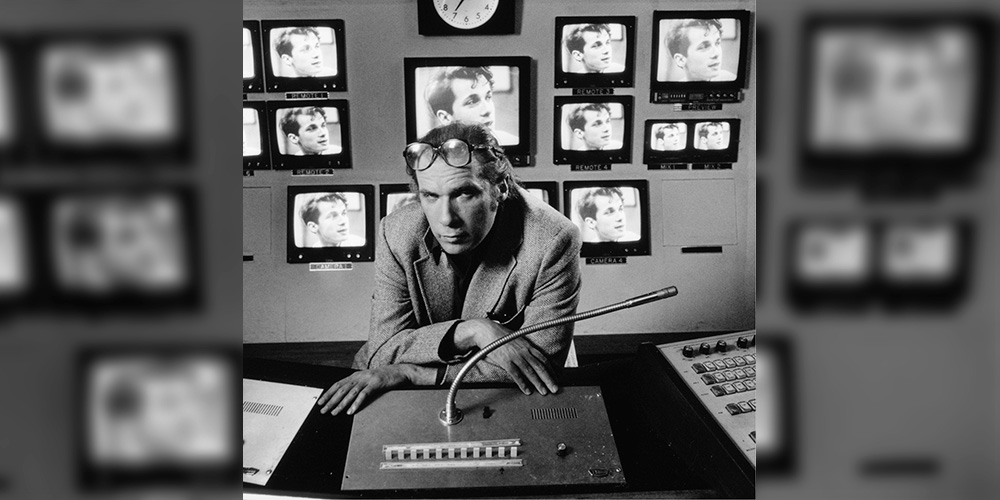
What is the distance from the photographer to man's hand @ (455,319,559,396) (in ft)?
3.99

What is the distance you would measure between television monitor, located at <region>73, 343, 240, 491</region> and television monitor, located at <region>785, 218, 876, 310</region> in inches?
38.3

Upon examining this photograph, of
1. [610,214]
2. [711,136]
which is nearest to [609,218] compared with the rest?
[610,214]

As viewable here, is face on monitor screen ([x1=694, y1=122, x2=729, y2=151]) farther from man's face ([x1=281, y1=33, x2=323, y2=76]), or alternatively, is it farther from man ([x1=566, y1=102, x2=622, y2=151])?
man's face ([x1=281, y1=33, x2=323, y2=76])

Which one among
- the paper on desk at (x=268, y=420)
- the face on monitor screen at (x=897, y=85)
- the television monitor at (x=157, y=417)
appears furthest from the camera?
the paper on desk at (x=268, y=420)

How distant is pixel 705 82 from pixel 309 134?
80 centimetres

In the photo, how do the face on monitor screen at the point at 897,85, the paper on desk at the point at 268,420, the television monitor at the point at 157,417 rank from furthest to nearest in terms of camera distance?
the paper on desk at the point at 268,420, the television monitor at the point at 157,417, the face on monitor screen at the point at 897,85

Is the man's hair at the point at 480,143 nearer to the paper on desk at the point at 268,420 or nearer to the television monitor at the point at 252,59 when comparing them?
the television monitor at the point at 252,59

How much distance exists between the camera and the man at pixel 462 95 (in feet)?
3.79

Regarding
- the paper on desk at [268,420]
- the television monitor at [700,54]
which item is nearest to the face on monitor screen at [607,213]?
the television monitor at [700,54]

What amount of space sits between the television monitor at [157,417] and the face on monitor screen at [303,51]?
→ 21.8 inches

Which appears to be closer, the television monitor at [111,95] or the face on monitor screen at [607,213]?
the television monitor at [111,95]

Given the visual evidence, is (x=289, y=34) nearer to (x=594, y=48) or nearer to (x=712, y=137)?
(x=594, y=48)

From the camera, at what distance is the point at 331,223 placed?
1.21m

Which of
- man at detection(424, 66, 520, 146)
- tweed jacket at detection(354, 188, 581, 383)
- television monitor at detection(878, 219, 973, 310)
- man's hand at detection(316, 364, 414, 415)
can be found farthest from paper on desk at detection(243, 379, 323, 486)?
television monitor at detection(878, 219, 973, 310)
